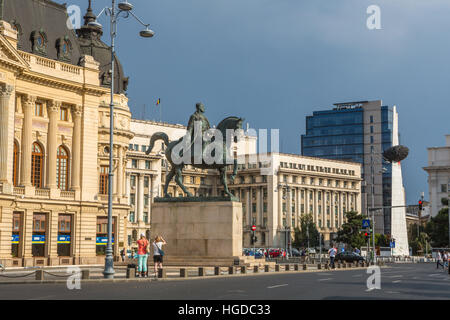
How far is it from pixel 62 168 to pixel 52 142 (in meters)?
3.04

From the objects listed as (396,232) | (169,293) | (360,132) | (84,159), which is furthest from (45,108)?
(360,132)

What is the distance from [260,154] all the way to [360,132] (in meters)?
38.2

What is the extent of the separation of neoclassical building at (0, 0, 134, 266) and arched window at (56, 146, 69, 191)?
9 cm

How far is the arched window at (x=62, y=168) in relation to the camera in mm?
63312

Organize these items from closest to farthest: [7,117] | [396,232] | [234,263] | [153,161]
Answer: [234,263], [7,117], [396,232], [153,161]

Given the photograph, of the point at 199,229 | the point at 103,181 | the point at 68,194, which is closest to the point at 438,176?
the point at 103,181

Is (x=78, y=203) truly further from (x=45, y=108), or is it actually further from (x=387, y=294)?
(x=387, y=294)

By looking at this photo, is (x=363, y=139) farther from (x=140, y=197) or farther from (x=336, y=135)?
(x=140, y=197)

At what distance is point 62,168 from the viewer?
6381 centimetres

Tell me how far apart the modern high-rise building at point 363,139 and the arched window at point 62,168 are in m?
116

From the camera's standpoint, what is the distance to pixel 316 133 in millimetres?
180875

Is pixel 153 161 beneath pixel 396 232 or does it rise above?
above

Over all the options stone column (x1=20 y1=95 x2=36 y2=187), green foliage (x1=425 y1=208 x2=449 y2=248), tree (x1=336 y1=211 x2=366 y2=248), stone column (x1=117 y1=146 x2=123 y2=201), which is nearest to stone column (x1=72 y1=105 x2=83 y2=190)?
stone column (x1=20 y1=95 x2=36 y2=187)

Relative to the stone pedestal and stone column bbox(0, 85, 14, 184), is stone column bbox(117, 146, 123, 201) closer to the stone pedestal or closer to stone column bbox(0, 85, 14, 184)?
stone column bbox(0, 85, 14, 184)
